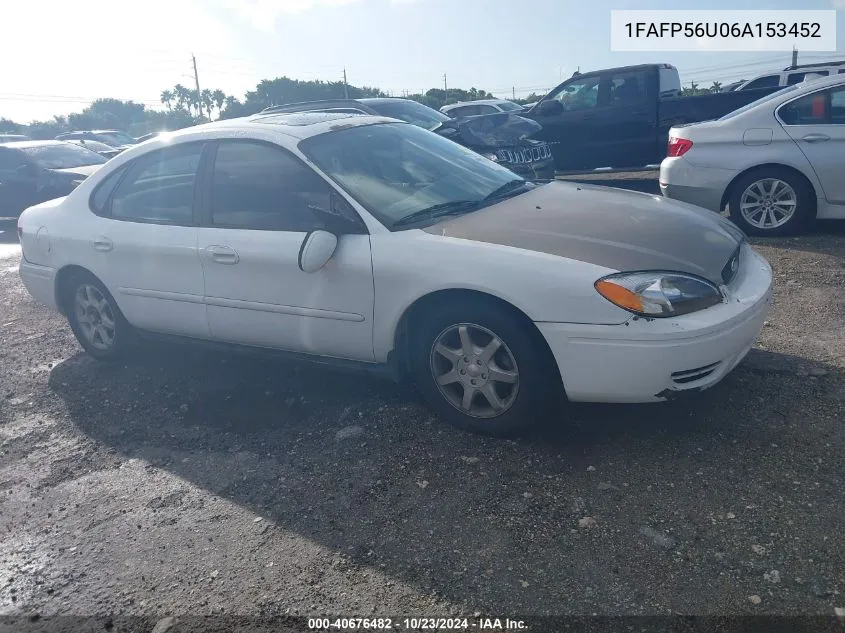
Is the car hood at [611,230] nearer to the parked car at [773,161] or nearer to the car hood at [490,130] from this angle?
the parked car at [773,161]

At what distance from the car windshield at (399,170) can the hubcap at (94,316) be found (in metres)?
2.13

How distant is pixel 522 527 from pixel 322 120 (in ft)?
9.37

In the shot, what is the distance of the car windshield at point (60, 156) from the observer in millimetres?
12858

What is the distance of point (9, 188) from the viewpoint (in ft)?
41.0

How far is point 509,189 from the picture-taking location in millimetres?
4508

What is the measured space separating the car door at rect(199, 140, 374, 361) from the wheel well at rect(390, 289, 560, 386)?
6.6 inches

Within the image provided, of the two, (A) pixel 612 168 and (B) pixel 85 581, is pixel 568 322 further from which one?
(A) pixel 612 168

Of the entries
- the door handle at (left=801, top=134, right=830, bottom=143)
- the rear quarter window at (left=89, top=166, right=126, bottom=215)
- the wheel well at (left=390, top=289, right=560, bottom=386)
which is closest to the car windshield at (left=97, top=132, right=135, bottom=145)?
the rear quarter window at (left=89, top=166, right=126, bottom=215)

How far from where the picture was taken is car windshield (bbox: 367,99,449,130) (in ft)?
35.6

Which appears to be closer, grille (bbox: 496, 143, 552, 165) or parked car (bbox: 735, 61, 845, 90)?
grille (bbox: 496, 143, 552, 165)

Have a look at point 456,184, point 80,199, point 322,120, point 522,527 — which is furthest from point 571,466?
point 80,199

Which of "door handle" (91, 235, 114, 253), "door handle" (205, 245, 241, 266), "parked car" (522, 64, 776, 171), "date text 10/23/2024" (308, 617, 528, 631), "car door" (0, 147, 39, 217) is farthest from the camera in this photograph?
"car door" (0, 147, 39, 217)

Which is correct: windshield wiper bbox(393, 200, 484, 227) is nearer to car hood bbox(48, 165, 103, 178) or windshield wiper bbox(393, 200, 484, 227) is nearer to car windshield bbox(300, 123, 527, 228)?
car windshield bbox(300, 123, 527, 228)

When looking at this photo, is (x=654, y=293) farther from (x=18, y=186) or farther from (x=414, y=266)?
(x=18, y=186)
